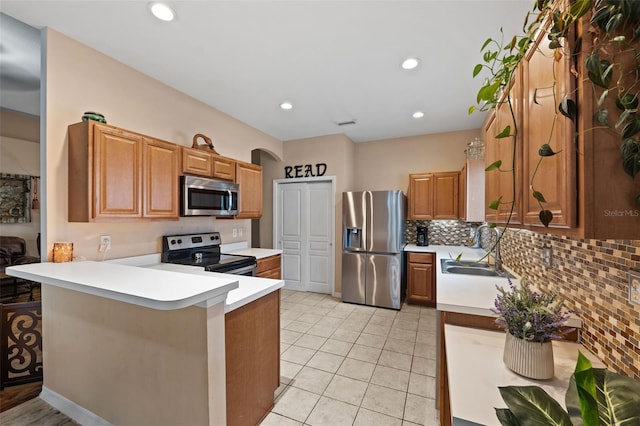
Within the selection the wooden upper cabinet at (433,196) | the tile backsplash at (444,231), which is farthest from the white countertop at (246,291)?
the tile backsplash at (444,231)

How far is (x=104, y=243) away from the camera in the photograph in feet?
7.30

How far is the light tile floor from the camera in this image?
73.3 inches

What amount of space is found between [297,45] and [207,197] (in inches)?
70.2

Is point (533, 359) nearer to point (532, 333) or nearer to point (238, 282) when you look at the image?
point (532, 333)

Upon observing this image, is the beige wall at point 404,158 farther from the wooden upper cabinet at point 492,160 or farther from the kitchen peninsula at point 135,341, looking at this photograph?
the kitchen peninsula at point 135,341

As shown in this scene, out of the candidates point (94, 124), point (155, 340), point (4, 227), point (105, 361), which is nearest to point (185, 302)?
point (155, 340)

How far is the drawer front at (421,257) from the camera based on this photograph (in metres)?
3.88

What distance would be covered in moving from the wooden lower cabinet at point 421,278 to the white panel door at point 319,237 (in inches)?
52.2

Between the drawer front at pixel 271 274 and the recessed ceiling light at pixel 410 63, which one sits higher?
the recessed ceiling light at pixel 410 63

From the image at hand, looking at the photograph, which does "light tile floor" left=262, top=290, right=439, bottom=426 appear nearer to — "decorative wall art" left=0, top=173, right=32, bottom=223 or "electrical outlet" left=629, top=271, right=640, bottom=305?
"electrical outlet" left=629, top=271, right=640, bottom=305

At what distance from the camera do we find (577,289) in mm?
1230

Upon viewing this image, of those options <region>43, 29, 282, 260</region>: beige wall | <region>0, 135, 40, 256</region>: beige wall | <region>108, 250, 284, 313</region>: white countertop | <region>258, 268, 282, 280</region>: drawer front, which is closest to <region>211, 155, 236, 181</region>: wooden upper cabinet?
<region>43, 29, 282, 260</region>: beige wall

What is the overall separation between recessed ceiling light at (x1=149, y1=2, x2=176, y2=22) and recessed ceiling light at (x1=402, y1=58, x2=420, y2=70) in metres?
1.86

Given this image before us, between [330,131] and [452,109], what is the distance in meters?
1.84
